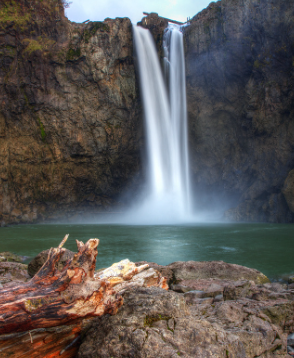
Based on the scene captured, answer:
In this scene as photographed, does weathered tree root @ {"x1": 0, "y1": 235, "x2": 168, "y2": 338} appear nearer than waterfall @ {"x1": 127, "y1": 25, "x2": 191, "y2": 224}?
Yes

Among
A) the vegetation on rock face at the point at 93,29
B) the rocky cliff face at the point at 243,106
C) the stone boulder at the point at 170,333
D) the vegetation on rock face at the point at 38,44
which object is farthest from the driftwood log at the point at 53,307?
the vegetation on rock face at the point at 93,29

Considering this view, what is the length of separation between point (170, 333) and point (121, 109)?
28254mm

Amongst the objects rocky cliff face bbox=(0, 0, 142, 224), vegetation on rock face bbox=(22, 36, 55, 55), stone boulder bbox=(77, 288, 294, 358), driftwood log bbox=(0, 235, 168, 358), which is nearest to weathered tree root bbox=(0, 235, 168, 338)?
driftwood log bbox=(0, 235, 168, 358)

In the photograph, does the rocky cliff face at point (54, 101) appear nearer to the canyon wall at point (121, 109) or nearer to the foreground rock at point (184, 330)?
the canyon wall at point (121, 109)

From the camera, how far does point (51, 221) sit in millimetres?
29875

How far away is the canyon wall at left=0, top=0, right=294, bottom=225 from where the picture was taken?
24766 mm

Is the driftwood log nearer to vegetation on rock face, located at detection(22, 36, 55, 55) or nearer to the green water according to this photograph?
Answer: the green water

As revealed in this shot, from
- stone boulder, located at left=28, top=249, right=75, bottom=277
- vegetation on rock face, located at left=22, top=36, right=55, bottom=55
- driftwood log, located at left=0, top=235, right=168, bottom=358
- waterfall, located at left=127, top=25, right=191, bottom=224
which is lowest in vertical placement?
stone boulder, located at left=28, top=249, right=75, bottom=277

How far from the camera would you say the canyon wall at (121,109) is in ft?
81.3

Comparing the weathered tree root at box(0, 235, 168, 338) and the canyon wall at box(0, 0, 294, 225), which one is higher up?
the canyon wall at box(0, 0, 294, 225)

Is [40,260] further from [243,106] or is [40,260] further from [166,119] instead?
[243,106]

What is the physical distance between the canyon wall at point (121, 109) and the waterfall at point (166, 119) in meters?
1.02

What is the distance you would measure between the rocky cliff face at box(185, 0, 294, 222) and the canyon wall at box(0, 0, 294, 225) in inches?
3.7

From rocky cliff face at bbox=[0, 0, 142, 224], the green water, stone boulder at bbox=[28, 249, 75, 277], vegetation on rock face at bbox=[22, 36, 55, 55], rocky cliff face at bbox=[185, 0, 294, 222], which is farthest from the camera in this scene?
rocky cliff face at bbox=[0, 0, 142, 224]
